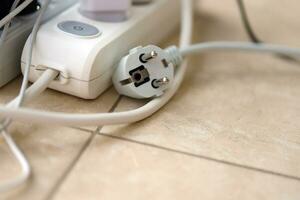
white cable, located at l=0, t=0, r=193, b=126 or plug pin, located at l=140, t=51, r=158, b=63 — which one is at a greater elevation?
plug pin, located at l=140, t=51, r=158, b=63

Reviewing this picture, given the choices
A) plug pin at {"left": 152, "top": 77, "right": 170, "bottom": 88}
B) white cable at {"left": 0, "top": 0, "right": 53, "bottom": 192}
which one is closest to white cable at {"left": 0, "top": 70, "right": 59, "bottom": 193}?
white cable at {"left": 0, "top": 0, "right": 53, "bottom": 192}

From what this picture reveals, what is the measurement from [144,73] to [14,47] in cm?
14

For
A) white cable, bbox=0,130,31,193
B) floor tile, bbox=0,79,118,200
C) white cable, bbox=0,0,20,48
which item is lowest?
floor tile, bbox=0,79,118,200

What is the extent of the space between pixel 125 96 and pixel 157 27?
0.13 m

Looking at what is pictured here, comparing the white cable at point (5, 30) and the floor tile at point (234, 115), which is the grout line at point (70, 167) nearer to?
the floor tile at point (234, 115)

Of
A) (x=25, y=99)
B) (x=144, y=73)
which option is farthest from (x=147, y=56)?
(x=25, y=99)

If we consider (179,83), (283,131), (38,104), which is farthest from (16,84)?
(283,131)

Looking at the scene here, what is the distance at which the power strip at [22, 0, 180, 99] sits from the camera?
18.0 inches

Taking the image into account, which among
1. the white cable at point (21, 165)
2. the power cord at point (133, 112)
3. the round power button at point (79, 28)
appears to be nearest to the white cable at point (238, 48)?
the power cord at point (133, 112)

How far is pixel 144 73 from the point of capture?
18.6 inches

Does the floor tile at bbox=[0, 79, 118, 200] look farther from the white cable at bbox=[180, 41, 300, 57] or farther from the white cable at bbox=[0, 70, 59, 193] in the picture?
the white cable at bbox=[180, 41, 300, 57]

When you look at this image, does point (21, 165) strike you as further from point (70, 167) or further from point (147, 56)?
point (147, 56)

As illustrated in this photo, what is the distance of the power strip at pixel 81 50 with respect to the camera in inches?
18.0

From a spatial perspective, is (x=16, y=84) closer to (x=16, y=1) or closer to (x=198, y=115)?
(x=16, y=1)
